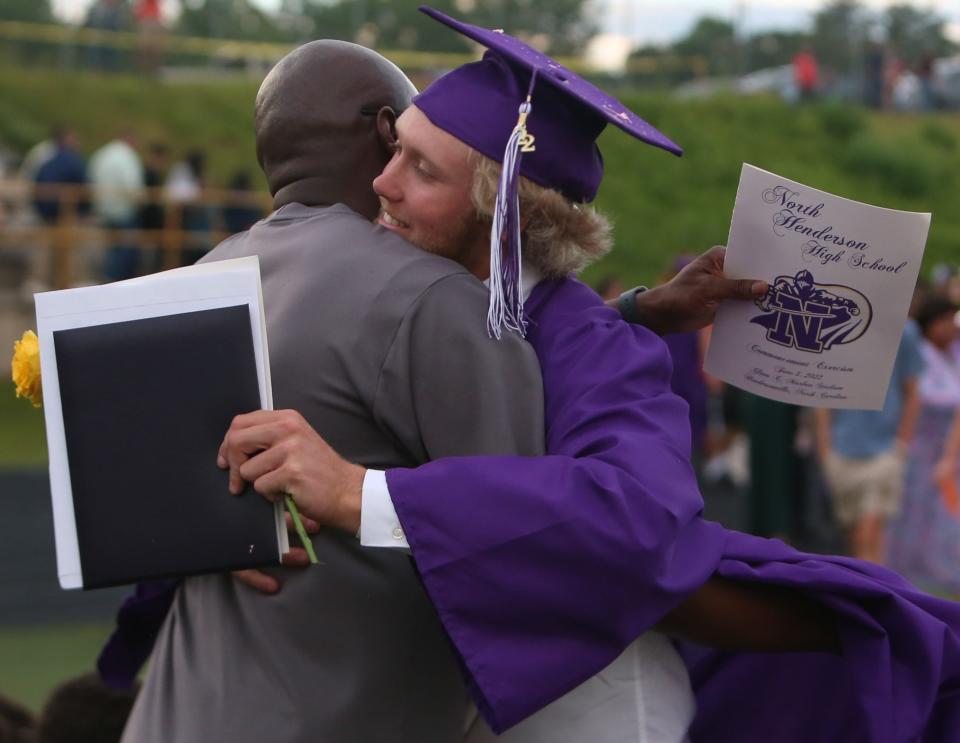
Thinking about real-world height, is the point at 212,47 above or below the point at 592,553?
above

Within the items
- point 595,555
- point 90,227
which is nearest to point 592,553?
point 595,555

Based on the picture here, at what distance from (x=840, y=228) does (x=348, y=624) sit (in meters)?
1.07

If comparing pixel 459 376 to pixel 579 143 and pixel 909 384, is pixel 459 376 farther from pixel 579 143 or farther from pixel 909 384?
pixel 909 384

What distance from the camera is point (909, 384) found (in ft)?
30.5

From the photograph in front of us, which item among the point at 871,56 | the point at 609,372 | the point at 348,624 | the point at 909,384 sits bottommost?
the point at 909,384

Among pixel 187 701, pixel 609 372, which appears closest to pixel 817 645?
pixel 609 372

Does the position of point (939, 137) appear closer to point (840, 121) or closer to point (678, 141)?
point (840, 121)

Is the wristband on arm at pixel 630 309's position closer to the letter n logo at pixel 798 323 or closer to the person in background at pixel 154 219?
the letter n logo at pixel 798 323

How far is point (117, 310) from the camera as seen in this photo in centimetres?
222

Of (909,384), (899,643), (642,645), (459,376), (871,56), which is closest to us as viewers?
(459,376)

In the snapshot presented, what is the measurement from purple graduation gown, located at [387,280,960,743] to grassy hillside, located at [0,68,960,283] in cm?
1822

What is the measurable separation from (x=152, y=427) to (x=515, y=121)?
759mm

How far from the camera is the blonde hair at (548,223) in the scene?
8.16ft

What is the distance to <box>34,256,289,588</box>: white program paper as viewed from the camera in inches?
87.0
